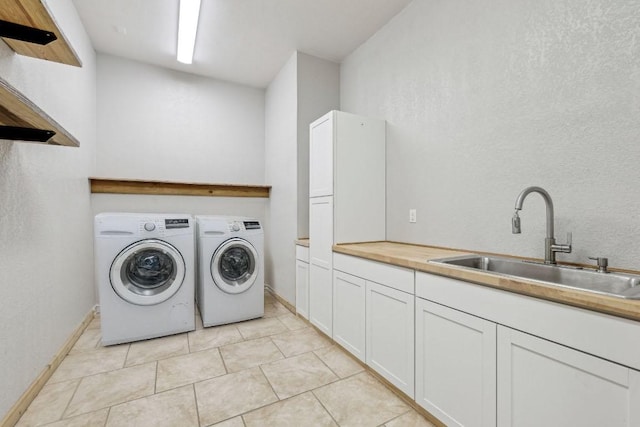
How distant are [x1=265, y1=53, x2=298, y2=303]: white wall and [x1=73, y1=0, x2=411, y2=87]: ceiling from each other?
13.3 inches

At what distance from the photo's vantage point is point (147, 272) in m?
2.60

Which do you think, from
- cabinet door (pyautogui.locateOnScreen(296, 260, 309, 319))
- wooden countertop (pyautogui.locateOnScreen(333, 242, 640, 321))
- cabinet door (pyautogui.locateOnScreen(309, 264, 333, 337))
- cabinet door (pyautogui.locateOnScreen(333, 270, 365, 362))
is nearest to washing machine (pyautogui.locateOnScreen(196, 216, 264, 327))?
cabinet door (pyautogui.locateOnScreen(296, 260, 309, 319))

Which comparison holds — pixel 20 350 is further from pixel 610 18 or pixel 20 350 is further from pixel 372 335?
pixel 610 18

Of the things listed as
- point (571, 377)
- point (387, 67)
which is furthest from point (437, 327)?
point (387, 67)

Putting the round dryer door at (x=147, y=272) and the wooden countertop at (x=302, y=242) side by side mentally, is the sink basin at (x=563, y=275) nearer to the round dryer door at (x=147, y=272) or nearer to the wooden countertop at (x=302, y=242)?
the wooden countertop at (x=302, y=242)

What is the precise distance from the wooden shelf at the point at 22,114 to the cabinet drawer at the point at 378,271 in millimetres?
1775

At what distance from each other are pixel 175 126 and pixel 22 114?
249 cm

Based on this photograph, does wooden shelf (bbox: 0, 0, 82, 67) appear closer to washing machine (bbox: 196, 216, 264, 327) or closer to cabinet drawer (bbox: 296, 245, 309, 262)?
washing machine (bbox: 196, 216, 264, 327)

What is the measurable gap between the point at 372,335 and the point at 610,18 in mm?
2038

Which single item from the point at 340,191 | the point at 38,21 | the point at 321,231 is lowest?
the point at 321,231

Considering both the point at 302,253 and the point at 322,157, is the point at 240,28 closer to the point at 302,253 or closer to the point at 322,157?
the point at 322,157

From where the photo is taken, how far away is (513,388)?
1.15 m

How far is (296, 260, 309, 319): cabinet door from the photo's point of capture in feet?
9.30

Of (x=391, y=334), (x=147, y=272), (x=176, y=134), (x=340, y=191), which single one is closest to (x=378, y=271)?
(x=391, y=334)
